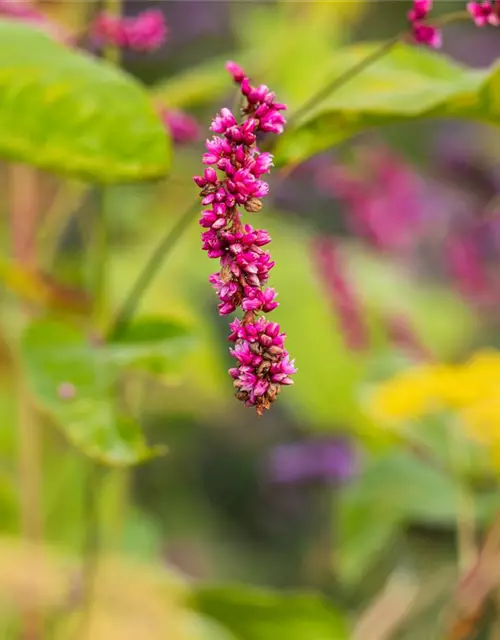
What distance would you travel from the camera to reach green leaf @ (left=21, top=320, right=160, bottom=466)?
492mm

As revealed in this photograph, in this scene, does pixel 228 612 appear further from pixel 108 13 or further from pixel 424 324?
pixel 424 324

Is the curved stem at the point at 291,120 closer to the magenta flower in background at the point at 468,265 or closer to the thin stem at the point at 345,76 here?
the thin stem at the point at 345,76

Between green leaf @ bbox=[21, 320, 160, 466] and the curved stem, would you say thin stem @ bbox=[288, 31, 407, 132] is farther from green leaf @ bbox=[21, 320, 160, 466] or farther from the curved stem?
green leaf @ bbox=[21, 320, 160, 466]

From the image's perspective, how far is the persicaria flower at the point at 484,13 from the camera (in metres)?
0.45

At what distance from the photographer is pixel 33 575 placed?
30.8 inches

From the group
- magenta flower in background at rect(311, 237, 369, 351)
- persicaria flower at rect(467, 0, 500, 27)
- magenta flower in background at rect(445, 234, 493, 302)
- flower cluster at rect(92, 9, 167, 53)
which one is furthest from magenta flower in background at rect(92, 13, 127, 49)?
magenta flower in background at rect(445, 234, 493, 302)

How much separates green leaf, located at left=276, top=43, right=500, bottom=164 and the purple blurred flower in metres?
0.57

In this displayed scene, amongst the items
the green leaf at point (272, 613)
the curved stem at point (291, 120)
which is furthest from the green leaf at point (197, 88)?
the green leaf at point (272, 613)

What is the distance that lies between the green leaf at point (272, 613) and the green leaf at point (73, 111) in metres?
0.35

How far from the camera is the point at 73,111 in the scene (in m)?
0.51

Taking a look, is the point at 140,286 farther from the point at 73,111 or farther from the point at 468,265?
the point at 468,265

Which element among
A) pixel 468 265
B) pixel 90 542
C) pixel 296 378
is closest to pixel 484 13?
pixel 90 542

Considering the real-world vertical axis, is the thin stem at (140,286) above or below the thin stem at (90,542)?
above

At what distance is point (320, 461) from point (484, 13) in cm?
77
